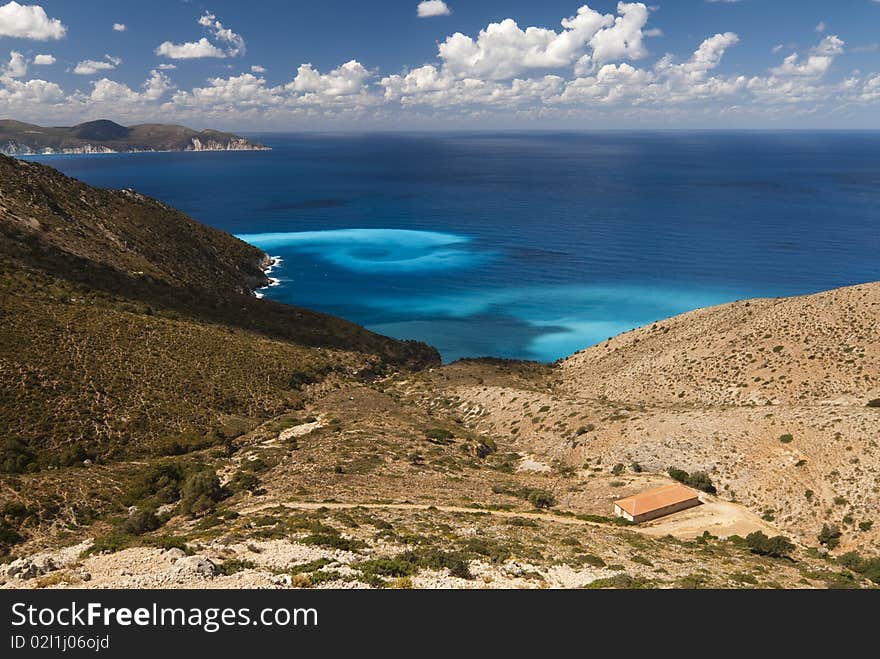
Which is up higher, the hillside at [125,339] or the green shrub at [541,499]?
the hillside at [125,339]

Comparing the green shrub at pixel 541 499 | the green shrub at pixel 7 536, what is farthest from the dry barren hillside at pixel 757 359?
the green shrub at pixel 7 536

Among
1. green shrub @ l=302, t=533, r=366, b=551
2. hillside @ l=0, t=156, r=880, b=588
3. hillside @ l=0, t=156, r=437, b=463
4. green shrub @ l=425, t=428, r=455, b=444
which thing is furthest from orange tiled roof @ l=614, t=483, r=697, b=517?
hillside @ l=0, t=156, r=437, b=463

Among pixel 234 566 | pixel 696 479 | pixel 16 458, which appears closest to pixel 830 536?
pixel 696 479

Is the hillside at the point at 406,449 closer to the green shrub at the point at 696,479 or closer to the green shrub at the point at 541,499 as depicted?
the green shrub at the point at 541,499

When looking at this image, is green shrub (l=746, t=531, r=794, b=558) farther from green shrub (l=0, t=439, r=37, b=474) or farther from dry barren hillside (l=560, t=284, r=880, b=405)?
green shrub (l=0, t=439, r=37, b=474)

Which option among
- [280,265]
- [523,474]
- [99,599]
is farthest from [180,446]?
[280,265]

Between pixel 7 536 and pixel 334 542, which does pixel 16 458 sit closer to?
pixel 7 536
